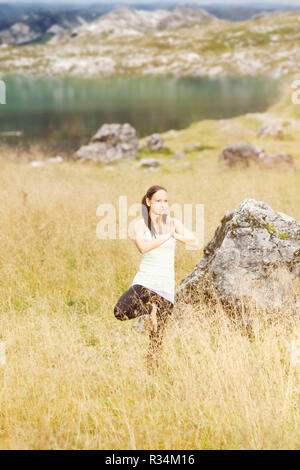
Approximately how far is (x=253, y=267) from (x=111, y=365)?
257cm

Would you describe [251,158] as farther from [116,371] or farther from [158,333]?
[116,371]

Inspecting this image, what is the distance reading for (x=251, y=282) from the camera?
5555 millimetres

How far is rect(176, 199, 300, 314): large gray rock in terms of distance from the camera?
5.50m

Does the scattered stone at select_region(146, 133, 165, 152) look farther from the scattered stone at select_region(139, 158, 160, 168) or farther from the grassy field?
the grassy field

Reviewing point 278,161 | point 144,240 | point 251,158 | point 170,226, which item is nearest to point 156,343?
point 144,240

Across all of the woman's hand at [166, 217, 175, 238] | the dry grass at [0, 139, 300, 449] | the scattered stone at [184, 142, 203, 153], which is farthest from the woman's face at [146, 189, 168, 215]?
the scattered stone at [184, 142, 203, 153]

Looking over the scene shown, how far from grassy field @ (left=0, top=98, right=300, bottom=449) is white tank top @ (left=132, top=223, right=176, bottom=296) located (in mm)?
787

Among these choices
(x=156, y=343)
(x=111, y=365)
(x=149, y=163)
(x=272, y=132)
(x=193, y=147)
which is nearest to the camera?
(x=111, y=365)

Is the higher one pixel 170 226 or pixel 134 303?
pixel 170 226

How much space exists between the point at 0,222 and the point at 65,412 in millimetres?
6348

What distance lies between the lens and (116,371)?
4453mm

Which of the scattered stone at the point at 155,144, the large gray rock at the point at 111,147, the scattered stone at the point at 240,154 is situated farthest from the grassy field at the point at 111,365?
the scattered stone at the point at 155,144

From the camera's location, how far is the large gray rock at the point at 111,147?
30125mm
